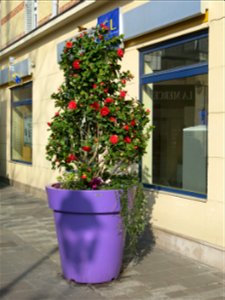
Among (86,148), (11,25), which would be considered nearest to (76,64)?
(86,148)

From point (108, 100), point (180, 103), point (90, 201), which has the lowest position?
point (90, 201)

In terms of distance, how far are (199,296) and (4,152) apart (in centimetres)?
1120

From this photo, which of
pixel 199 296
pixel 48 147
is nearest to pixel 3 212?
pixel 48 147

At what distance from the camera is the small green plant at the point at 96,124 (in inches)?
194

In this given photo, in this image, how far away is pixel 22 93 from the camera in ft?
43.9

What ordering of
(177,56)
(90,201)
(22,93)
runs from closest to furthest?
1. (90,201)
2. (177,56)
3. (22,93)

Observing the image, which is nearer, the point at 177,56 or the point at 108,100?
the point at 108,100

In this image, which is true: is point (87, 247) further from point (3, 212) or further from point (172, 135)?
point (3, 212)

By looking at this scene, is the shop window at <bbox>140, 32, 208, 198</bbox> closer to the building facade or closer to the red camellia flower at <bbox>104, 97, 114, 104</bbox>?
the building facade

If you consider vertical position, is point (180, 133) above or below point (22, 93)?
below

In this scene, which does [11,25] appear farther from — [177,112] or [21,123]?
[177,112]

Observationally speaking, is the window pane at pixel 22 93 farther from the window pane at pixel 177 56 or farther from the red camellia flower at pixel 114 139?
the red camellia flower at pixel 114 139

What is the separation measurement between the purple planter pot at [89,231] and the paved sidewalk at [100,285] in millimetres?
180

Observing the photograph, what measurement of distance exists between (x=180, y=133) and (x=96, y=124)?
2087mm
